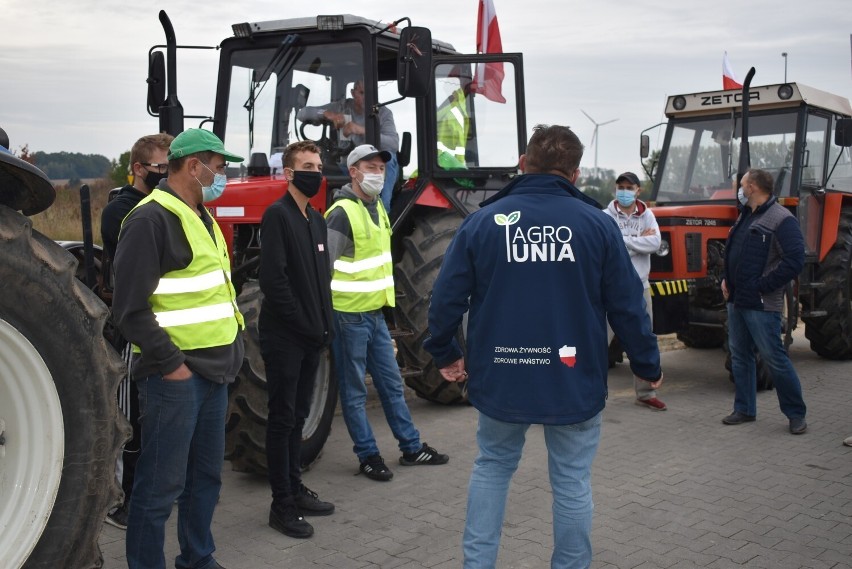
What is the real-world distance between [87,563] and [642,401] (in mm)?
5147

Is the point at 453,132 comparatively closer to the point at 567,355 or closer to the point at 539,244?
the point at 539,244

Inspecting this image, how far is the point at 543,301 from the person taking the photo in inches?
133

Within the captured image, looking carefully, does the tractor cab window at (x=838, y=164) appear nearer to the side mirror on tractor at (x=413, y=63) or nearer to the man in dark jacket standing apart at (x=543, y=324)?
the side mirror on tractor at (x=413, y=63)

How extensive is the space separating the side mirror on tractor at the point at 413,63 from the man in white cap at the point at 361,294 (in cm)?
54

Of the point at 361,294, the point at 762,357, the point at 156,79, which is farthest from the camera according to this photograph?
the point at 762,357

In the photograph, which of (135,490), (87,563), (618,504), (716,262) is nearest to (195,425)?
(135,490)

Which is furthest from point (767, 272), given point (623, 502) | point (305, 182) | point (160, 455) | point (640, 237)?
point (160, 455)

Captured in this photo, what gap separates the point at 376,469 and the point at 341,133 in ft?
7.47

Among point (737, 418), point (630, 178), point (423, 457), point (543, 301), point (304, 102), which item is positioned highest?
point (304, 102)

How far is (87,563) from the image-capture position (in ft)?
10.7

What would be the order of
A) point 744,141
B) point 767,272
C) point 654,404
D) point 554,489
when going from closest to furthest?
point 554,489 → point 767,272 → point 654,404 → point 744,141

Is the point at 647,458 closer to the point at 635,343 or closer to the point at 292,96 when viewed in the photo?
the point at 635,343

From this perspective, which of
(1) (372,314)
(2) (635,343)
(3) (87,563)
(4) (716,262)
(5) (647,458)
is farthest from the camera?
(4) (716,262)

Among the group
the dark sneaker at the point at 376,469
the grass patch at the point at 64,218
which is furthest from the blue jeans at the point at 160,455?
the grass patch at the point at 64,218
